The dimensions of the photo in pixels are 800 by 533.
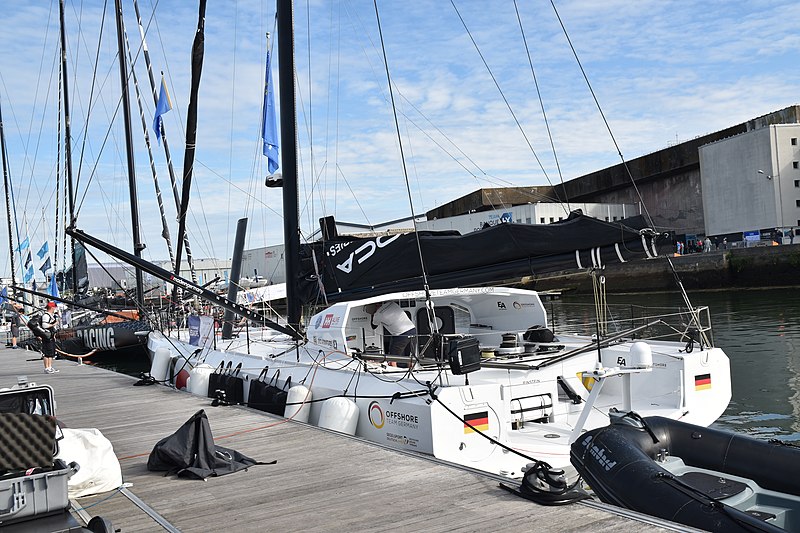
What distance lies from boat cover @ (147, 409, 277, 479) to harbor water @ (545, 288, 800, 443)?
5.25m

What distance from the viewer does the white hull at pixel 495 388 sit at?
6781 millimetres

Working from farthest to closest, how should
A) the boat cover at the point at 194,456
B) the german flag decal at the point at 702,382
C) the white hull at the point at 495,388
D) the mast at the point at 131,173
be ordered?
the mast at the point at 131,173, the german flag decal at the point at 702,382, the white hull at the point at 495,388, the boat cover at the point at 194,456

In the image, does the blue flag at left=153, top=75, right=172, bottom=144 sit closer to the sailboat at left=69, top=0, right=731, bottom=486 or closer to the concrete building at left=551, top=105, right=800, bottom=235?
the sailboat at left=69, top=0, right=731, bottom=486

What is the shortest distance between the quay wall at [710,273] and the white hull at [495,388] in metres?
24.2

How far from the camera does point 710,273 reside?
37062 mm

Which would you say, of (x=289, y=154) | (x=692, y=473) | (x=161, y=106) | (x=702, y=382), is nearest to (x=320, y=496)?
(x=692, y=473)

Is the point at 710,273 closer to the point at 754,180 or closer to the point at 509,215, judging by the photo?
the point at 509,215

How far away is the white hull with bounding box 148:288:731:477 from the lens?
678 centimetres

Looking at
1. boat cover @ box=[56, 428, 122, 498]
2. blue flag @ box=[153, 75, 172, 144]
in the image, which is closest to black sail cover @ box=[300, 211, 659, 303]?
boat cover @ box=[56, 428, 122, 498]

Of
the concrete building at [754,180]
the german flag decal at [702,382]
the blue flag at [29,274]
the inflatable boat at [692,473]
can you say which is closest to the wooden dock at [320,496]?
the inflatable boat at [692,473]

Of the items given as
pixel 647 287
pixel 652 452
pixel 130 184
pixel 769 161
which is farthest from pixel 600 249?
pixel 769 161

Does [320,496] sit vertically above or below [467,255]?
below

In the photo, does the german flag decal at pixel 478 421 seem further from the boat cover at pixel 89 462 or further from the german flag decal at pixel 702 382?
the boat cover at pixel 89 462

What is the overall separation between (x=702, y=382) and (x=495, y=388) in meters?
2.76
